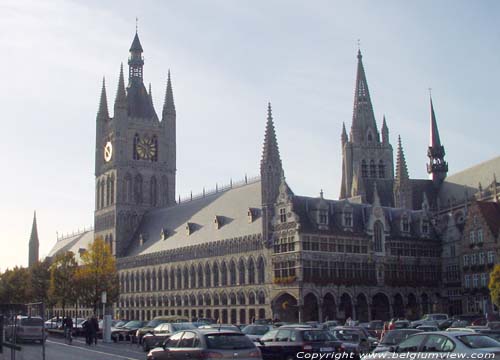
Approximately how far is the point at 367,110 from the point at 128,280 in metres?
49.7

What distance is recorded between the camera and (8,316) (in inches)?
1276

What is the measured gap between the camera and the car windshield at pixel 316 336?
2978cm

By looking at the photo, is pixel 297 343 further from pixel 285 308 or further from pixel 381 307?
pixel 381 307

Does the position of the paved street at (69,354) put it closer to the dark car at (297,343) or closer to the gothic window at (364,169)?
the dark car at (297,343)

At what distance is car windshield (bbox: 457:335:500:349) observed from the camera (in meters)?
20.9

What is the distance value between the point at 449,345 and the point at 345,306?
57923 mm

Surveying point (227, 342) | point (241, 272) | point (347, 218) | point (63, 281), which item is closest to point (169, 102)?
point (63, 281)

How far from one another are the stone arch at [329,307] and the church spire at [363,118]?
52144mm

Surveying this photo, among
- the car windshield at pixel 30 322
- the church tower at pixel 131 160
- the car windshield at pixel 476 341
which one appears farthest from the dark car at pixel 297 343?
the church tower at pixel 131 160

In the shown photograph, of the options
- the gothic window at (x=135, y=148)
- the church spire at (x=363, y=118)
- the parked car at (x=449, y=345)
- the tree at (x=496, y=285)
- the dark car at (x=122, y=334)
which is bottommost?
the dark car at (x=122, y=334)

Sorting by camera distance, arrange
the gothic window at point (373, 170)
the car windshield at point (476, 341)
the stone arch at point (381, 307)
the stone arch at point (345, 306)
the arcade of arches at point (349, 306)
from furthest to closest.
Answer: the gothic window at point (373, 170) → the stone arch at point (381, 307) → the stone arch at point (345, 306) → the arcade of arches at point (349, 306) → the car windshield at point (476, 341)

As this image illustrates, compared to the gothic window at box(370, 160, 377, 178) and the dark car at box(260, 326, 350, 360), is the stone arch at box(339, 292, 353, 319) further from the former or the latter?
the gothic window at box(370, 160, 377, 178)

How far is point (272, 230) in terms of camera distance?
266 ft

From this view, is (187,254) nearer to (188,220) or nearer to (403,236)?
(188,220)
